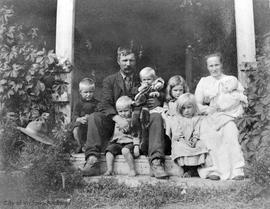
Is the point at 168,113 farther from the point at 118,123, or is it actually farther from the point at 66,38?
the point at 66,38

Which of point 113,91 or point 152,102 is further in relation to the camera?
point 113,91

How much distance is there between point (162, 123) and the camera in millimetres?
4008

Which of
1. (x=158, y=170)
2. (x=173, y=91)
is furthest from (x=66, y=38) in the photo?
(x=158, y=170)

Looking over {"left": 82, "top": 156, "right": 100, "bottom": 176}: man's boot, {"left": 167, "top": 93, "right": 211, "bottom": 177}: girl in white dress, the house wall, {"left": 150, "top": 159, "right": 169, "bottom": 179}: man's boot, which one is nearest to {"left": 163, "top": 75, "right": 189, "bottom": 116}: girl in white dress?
{"left": 167, "top": 93, "right": 211, "bottom": 177}: girl in white dress

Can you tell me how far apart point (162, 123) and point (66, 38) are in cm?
172

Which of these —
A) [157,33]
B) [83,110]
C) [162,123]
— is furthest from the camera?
[157,33]

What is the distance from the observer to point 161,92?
4.59 m

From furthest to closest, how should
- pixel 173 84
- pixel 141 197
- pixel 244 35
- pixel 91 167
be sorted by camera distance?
pixel 244 35 < pixel 173 84 < pixel 91 167 < pixel 141 197

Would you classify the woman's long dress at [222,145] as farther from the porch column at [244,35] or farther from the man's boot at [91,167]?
the man's boot at [91,167]

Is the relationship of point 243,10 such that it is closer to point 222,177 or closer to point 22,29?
point 222,177

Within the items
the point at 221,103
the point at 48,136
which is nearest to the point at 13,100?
the point at 48,136

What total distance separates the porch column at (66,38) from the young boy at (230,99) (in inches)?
68.4

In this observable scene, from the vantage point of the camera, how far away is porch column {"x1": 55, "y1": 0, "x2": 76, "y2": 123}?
15.4ft

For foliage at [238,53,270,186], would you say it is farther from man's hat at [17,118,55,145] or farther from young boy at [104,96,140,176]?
man's hat at [17,118,55,145]
